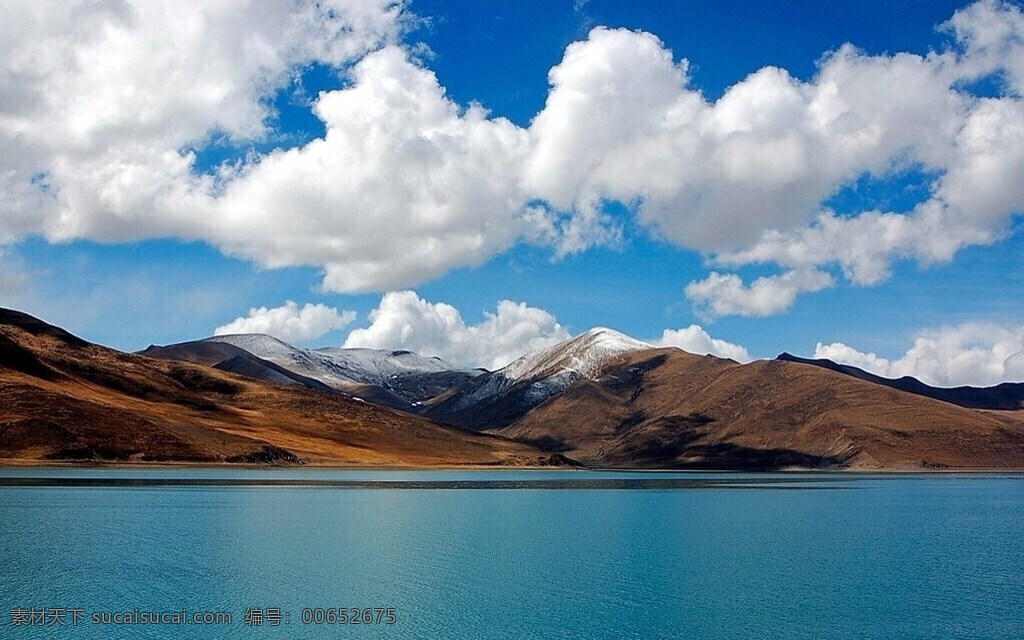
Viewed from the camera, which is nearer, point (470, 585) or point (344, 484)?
point (470, 585)

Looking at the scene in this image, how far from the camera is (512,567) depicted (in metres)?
56.2

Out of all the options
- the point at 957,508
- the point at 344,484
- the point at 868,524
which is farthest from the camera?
the point at 344,484

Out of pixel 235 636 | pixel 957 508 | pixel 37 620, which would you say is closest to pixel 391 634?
pixel 235 636

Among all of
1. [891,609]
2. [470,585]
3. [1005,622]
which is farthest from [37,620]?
[1005,622]

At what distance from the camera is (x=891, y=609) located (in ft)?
147

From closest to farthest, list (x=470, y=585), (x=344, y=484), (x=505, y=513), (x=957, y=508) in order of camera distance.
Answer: (x=470, y=585) → (x=505, y=513) → (x=957, y=508) → (x=344, y=484)

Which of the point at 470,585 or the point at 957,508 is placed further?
the point at 957,508

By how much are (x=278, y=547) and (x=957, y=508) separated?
271 feet

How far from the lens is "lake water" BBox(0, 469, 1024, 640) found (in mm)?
41219

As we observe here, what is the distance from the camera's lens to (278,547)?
62438mm

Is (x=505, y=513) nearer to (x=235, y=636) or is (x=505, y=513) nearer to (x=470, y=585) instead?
(x=470, y=585)

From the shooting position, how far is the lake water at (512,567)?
41.2 m

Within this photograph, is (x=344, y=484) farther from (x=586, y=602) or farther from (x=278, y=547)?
(x=586, y=602)

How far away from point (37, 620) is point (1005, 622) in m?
42.3
